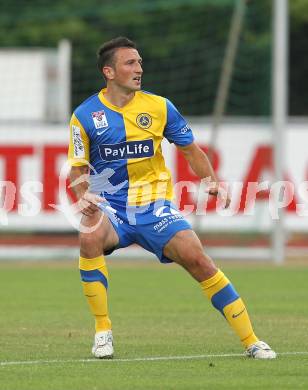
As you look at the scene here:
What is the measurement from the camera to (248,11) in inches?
1043

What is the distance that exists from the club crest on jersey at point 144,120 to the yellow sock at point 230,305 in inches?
48.9

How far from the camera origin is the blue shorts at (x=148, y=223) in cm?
955

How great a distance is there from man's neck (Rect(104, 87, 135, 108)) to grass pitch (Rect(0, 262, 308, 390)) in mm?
1907

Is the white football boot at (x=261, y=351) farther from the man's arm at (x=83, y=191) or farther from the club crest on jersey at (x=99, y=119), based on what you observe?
the club crest on jersey at (x=99, y=119)

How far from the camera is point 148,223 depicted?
960 centimetres

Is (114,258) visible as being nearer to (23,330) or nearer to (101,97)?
(23,330)

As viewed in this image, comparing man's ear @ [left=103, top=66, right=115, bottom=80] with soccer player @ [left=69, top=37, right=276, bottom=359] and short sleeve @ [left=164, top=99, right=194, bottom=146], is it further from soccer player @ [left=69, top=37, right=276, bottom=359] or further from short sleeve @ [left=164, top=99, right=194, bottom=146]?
short sleeve @ [left=164, top=99, right=194, bottom=146]

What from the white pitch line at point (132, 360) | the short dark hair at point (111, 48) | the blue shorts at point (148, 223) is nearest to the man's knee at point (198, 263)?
the blue shorts at point (148, 223)

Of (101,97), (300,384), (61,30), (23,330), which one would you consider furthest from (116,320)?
(61,30)

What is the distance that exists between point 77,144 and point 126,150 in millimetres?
371

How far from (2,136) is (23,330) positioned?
11.4 m

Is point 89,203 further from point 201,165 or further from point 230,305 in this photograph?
point 230,305

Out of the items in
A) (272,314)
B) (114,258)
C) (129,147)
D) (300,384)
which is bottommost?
(114,258)

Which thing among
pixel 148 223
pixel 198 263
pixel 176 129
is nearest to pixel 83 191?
pixel 148 223
